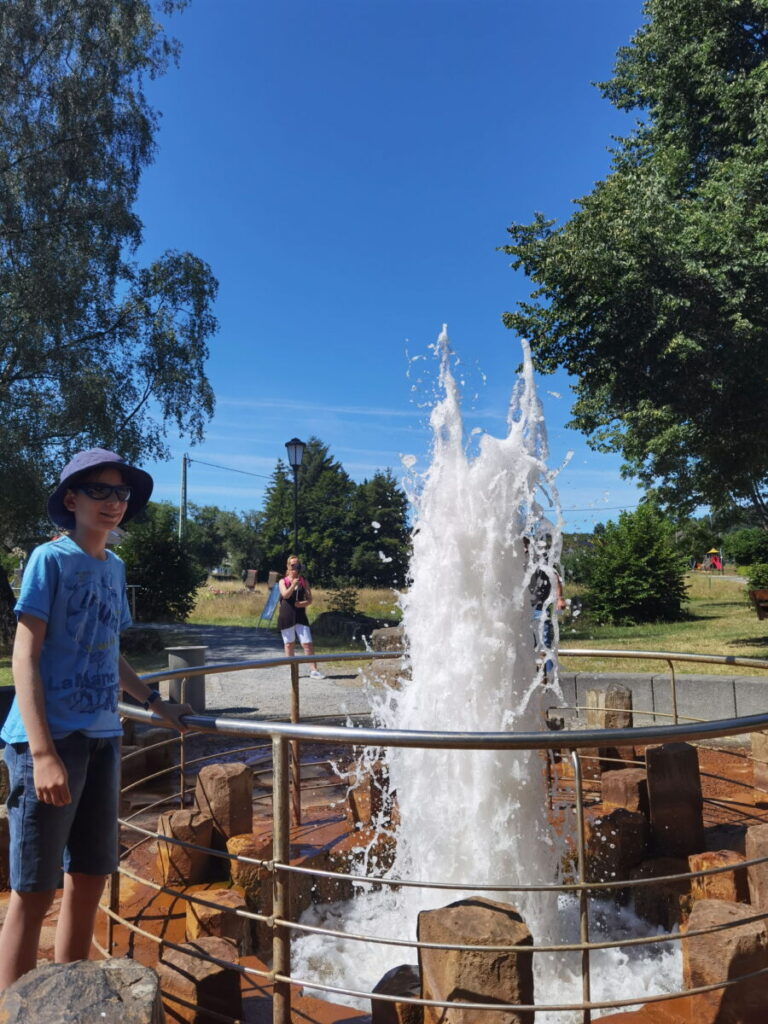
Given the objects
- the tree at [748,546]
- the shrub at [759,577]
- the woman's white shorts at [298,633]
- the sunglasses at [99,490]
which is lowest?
the woman's white shorts at [298,633]

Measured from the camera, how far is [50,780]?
199cm

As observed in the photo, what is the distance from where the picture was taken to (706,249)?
40.8ft

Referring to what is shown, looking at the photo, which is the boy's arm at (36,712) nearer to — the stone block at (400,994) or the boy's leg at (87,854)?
the boy's leg at (87,854)

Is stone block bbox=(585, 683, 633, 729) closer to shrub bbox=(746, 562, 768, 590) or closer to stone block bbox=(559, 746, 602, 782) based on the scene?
stone block bbox=(559, 746, 602, 782)

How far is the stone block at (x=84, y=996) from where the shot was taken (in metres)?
1.38

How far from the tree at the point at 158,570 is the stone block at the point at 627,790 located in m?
18.7

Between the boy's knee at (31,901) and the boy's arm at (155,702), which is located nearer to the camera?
the boy's knee at (31,901)

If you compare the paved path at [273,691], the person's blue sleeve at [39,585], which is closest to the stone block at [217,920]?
the person's blue sleeve at [39,585]

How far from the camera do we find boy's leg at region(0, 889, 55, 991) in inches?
80.9

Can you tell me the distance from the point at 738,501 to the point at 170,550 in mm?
14924

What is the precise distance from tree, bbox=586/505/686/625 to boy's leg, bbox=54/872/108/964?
727 inches

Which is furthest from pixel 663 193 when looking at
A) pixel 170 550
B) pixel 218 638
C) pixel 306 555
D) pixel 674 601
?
pixel 306 555

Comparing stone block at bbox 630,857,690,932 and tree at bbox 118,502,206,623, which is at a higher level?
tree at bbox 118,502,206,623

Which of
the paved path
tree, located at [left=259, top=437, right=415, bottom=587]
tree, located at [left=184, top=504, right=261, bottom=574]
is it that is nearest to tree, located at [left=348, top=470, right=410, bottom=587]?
tree, located at [left=259, top=437, right=415, bottom=587]
